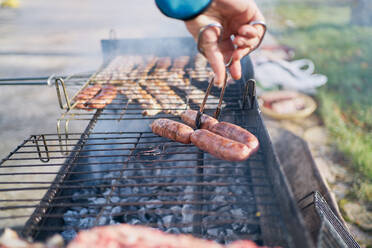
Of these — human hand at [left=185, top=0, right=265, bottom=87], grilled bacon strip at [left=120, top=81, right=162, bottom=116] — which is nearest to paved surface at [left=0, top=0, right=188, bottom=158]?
grilled bacon strip at [left=120, top=81, right=162, bottom=116]

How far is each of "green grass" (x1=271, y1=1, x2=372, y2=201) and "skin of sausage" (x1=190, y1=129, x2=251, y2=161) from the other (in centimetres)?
281

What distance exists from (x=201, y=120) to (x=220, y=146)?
2.08 ft

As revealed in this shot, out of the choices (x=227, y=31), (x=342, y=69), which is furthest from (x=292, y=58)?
(x=227, y=31)

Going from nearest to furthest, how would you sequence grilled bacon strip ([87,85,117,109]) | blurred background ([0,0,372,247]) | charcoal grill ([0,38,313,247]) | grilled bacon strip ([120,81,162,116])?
charcoal grill ([0,38,313,247]) → grilled bacon strip ([120,81,162,116]) → grilled bacon strip ([87,85,117,109]) → blurred background ([0,0,372,247])

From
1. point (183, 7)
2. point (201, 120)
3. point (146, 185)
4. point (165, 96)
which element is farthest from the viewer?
point (165, 96)

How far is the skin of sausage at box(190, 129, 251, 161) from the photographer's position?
99.9 inches

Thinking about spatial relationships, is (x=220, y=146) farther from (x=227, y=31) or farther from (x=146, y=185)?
(x=227, y=31)

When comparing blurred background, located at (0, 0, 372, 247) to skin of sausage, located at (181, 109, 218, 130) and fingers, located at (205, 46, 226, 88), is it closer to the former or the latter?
skin of sausage, located at (181, 109, 218, 130)

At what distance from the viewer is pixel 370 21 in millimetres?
12477

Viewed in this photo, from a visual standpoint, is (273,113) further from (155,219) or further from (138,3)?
(138,3)

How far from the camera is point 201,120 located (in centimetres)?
321

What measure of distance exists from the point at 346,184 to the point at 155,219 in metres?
3.32

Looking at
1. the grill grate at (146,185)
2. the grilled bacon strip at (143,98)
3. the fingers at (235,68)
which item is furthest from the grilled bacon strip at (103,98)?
the fingers at (235,68)

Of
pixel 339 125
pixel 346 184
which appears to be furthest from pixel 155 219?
pixel 339 125
